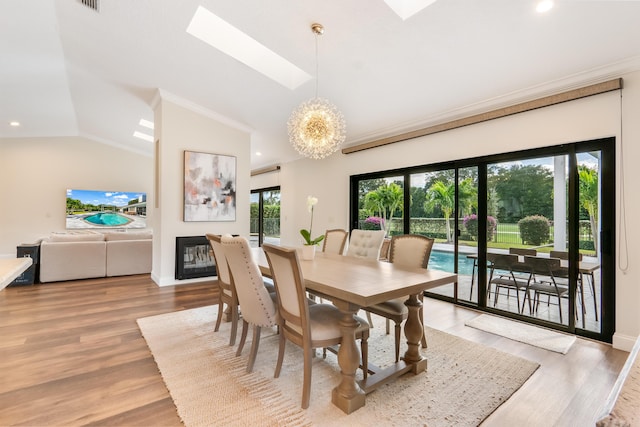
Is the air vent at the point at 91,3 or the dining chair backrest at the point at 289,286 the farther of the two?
the air vent at the point at 91,3

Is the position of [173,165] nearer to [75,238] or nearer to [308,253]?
[75,238]

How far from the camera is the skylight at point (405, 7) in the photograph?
2.61 m

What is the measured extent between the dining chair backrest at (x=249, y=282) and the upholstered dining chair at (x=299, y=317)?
0.10 meters

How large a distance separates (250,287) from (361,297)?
86cm

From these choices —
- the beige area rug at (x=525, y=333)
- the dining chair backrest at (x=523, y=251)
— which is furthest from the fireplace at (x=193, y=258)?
the dining chair backrest at (x=523, y=251)

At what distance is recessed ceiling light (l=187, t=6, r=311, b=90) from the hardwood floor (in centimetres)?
319

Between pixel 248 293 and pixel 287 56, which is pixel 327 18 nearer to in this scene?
pixel 287 56

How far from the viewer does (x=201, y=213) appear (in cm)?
520

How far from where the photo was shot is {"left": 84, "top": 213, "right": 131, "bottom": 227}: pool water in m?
7.94

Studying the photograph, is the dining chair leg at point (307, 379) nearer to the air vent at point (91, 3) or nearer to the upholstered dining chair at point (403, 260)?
the upholstered dining chair at point (403, 260)

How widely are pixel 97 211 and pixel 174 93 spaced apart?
5.12 m

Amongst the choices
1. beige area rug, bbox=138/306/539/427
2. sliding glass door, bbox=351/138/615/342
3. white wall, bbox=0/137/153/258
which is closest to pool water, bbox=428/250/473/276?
sliding glass door, bbox=351/138/615/342

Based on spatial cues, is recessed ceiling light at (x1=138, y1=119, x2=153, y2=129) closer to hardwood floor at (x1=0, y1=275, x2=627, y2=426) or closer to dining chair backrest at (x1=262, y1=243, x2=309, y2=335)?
hardwood floor at (x1=0, y1=275, x2=627, y2=426)

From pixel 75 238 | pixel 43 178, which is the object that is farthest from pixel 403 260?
pixel 43 178
